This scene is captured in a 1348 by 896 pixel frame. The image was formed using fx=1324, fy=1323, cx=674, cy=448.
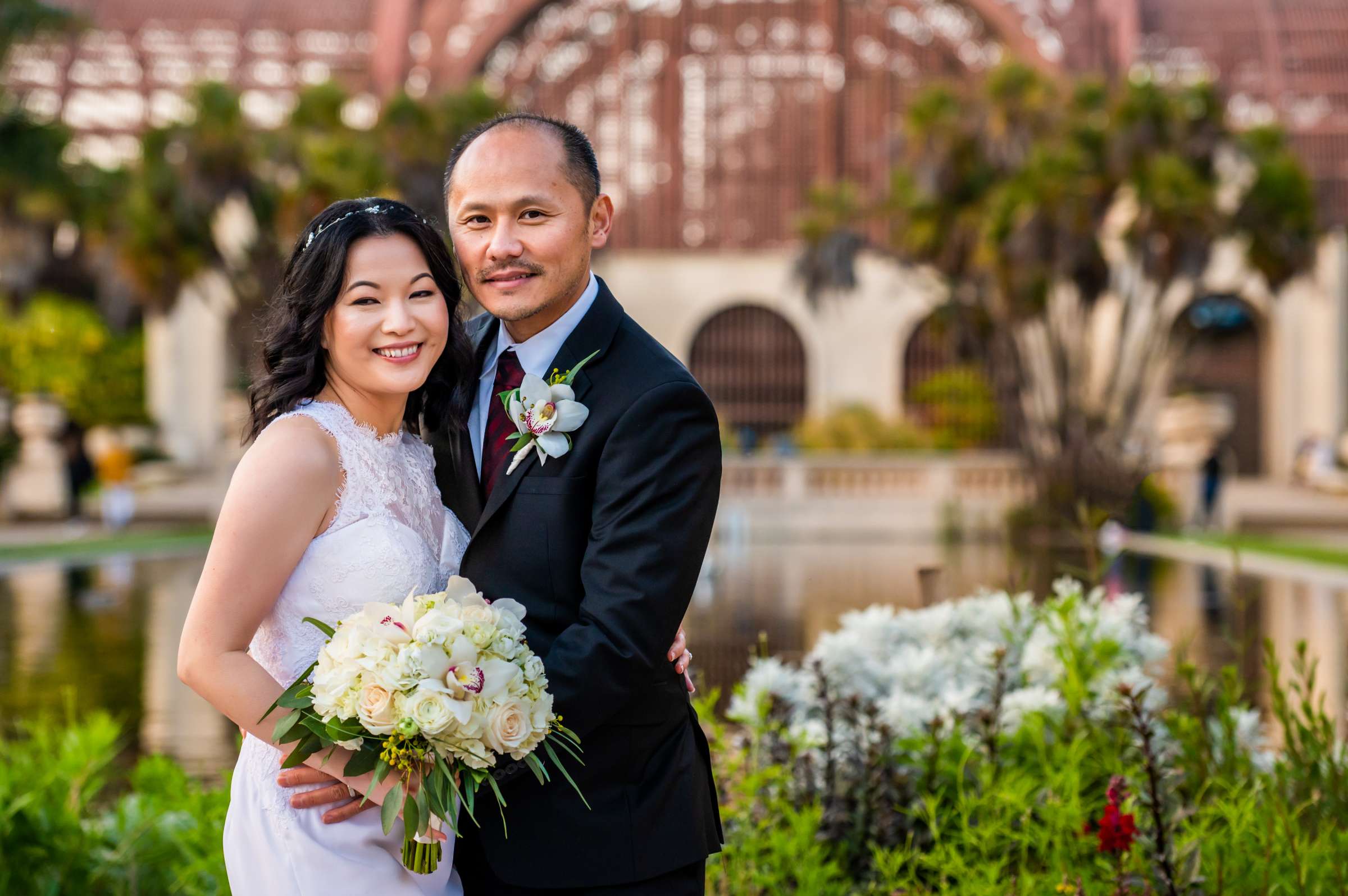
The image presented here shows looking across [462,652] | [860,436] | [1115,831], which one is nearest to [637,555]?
[462,652]

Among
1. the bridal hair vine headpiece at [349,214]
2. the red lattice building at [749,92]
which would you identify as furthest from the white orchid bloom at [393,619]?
the red lattice building at [749,92]

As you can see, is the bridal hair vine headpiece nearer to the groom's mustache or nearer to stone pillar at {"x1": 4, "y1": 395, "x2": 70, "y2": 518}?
the groom's mustache

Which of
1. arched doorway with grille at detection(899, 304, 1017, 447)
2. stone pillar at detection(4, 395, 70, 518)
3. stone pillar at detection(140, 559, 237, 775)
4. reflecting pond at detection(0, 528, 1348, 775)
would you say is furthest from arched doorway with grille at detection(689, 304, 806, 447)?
stone pillar at detection(140, 559, 237, 775)

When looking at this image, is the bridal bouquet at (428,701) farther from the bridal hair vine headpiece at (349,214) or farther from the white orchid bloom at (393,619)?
the bridal hair vine headpiece at (349,214)

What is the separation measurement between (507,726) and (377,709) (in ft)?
0.61

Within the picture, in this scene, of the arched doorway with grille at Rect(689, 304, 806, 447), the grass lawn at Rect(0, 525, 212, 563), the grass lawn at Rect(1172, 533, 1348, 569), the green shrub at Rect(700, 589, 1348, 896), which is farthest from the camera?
the arched doorway with grille at Rect(689, 304, 806, 447)

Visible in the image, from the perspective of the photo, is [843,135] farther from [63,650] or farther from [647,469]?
[647,469]

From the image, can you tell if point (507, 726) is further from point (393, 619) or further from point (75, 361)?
point (75, 361)

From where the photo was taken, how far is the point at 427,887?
2201mm

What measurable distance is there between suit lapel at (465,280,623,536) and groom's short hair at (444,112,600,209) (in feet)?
0.60

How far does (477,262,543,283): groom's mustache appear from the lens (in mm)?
2180

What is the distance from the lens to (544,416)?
6.97ft

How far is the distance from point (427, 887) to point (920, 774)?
172 centimetres

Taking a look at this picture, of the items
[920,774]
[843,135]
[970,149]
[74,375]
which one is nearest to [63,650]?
[920,774]
